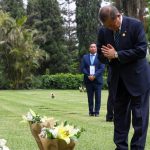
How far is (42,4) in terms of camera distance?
53.0 meters

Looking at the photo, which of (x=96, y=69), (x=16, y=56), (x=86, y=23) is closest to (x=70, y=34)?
(x=86, y=23)

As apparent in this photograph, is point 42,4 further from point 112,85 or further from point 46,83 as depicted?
point 112,85

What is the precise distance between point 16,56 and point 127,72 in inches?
1224

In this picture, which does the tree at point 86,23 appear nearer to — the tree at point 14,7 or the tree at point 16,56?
the tree at point 14,7

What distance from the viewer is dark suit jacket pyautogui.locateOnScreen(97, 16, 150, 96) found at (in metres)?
6.24

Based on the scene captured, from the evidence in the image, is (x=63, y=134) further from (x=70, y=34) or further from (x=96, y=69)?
(x=70, y=34)

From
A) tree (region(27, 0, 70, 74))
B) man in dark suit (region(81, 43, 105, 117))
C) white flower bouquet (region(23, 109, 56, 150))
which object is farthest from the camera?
tree (region(27, 0, 70, 74))

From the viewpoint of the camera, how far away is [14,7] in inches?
2077

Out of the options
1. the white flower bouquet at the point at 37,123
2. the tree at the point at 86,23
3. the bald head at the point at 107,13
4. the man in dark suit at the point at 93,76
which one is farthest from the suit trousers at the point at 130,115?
the tree at the point at 86,23

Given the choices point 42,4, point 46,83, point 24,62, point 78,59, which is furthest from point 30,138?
point 78,59

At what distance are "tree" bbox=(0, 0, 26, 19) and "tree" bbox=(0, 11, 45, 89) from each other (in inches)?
538

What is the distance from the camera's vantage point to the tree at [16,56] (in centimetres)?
3712

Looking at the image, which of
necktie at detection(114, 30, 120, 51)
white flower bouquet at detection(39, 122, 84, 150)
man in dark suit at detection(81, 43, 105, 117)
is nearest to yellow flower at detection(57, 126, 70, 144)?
white flower bouquet at detection(39, 122, 84, 150)

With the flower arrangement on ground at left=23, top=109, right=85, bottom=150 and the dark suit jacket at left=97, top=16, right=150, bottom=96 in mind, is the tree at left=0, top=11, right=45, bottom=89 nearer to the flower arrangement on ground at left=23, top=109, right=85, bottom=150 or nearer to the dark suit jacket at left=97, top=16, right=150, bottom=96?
the dark suit jacket at left=97, top=16, right=150, bottom=96
